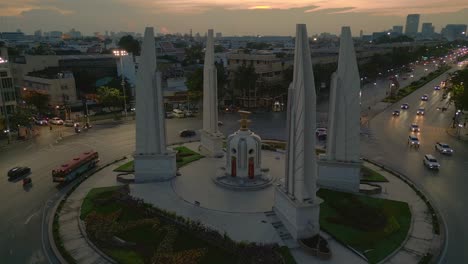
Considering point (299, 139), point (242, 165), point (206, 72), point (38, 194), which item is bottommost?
point (38, 194)

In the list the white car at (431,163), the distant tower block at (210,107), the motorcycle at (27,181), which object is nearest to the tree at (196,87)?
the distant tower block at (210,107)

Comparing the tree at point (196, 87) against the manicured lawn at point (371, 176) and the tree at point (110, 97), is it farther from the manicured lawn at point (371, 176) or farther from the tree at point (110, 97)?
the manicured lawn at point (371, 176)

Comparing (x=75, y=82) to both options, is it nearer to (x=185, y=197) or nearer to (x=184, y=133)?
(x=184, y=133)

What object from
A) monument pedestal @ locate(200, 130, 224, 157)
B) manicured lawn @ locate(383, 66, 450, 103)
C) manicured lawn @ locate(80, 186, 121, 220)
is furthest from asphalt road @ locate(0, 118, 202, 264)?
manicured lawn @ locate(383, 66, 450, 103)

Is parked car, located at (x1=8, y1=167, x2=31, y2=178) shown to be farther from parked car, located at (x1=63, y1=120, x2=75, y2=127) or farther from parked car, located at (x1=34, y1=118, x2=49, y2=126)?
parked car, located at (x1=34, y1=118, x2=49, y2=126)

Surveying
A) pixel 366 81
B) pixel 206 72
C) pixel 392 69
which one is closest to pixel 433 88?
pixel 366 81

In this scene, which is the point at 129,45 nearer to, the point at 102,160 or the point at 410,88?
the point at 410,88
